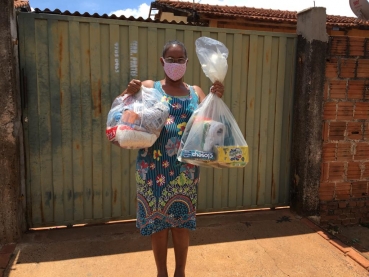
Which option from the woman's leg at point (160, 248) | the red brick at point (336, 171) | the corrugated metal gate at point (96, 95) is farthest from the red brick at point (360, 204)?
the woman's leg at point (160, 248)

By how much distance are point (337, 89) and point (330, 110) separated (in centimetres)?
26

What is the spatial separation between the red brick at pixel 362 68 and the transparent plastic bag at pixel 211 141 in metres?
2.48

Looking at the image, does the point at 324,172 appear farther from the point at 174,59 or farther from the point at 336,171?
the point at 174,59

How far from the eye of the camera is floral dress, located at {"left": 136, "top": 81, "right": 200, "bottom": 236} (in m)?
2.13

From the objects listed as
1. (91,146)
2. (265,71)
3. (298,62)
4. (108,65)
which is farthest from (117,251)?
(298,62)

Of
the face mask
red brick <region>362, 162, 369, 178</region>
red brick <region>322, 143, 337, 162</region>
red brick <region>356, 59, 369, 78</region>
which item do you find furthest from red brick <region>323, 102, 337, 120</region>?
the face mask

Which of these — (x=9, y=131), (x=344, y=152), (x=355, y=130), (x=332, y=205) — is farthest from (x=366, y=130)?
(x=9, y=131)

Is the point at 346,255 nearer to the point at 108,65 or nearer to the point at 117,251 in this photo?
the point at 117,251

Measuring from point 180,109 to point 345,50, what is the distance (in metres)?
2.62

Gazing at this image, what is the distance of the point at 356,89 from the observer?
3.82 metres

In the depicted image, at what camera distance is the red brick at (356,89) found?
12.5 feet

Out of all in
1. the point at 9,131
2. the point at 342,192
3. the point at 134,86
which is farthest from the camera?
the point at 342,192

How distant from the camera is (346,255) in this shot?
3.12m

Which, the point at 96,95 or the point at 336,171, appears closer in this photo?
the point at 96,95
